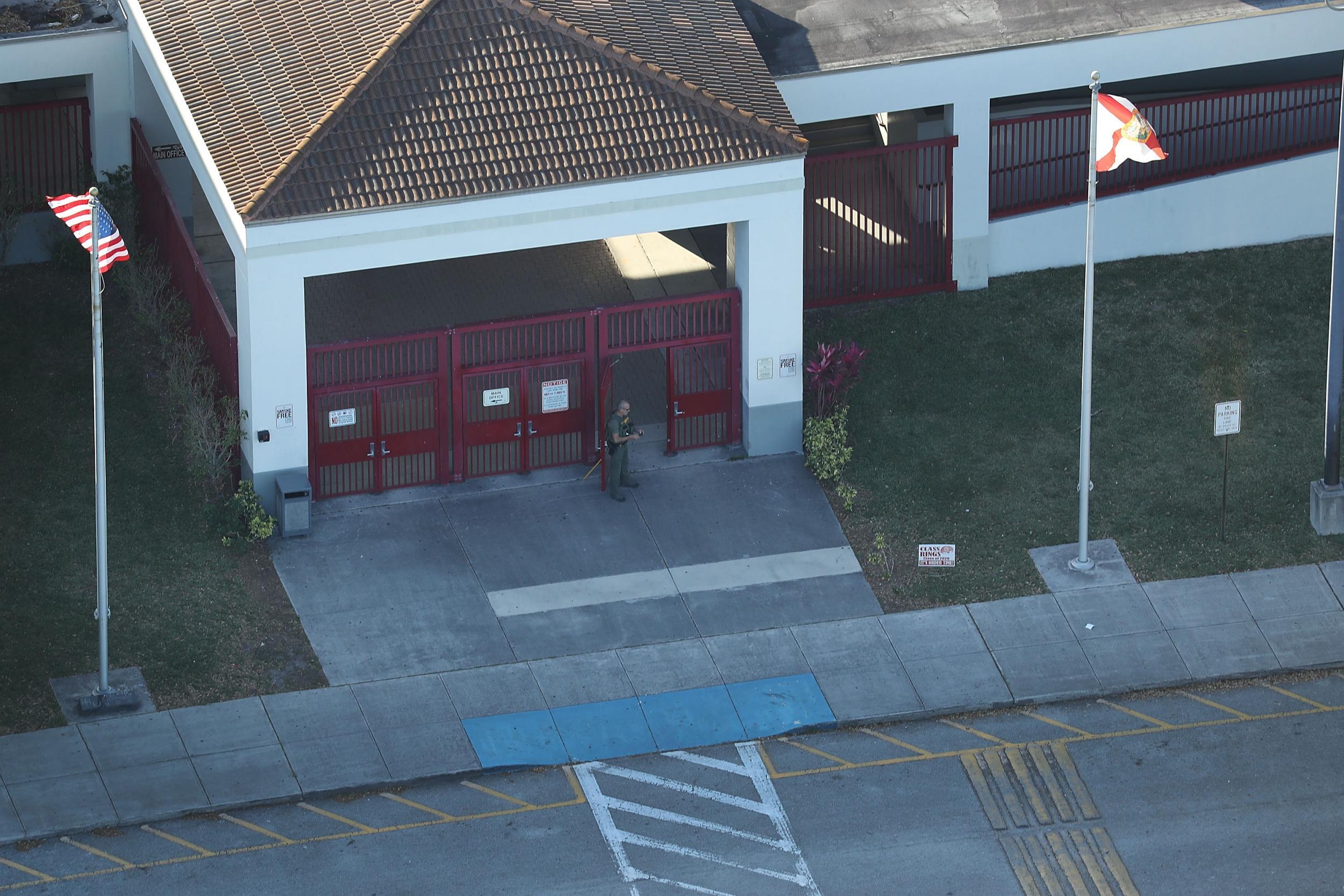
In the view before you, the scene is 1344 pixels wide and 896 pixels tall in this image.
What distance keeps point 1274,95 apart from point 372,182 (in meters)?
17.0

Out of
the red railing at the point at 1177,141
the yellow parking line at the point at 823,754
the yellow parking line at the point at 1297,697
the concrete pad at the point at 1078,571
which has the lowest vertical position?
the yellow parking line at the point at 823,754

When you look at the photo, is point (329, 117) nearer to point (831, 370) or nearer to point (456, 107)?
point (456, 107)

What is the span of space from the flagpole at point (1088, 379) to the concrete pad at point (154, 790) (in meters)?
13.2

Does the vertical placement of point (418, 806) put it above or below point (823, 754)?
below

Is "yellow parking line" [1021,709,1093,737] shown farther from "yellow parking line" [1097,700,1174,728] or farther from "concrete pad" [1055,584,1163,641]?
"concrete pad" [1055,584,1163,641]

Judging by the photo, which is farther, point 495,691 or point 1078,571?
point 1078,571

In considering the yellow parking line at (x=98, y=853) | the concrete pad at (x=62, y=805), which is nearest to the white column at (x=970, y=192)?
the concrete pad at (x=62, y=805)

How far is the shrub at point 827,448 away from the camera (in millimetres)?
39688

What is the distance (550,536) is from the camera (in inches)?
1528

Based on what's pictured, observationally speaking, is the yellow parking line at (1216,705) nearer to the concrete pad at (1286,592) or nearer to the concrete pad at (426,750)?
the concrete pad at (1286,592)

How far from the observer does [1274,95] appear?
44.9 metres

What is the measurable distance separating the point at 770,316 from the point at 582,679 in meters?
6.99

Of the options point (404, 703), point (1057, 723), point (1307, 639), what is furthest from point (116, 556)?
point (1307, 639)

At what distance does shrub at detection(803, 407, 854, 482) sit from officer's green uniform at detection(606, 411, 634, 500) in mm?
2782
